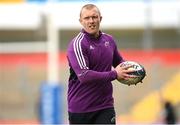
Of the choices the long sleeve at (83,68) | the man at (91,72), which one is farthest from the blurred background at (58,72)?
the long sleeve at (83,68)

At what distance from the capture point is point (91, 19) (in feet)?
26.6

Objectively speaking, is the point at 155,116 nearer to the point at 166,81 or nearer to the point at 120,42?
the point at 166,81

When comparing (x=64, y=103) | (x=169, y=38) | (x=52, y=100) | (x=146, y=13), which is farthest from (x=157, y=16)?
(x=52, y=100)

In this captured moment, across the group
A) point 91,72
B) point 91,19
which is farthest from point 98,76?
point 91,19

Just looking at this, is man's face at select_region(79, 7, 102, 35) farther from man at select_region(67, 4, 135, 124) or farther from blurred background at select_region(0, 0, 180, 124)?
blurred background at select_region(0, 0, 180, 124)

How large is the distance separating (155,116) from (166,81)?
1.59 m

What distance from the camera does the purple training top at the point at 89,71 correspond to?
816 cm

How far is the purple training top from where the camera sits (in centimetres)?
816

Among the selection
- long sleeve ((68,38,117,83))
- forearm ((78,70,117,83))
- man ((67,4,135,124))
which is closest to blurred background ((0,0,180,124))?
man ((67,4,135,124))

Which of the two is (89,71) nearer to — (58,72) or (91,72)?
(91,72)

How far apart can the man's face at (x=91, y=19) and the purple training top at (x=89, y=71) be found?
116mm

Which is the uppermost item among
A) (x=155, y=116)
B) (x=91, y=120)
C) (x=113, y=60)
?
(x=113, y=60)

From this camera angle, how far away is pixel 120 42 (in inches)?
1236

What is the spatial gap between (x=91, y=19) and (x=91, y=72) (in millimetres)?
572
